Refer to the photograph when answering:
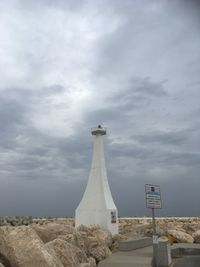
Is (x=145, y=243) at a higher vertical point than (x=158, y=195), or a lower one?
lower

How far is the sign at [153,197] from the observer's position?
10.2m

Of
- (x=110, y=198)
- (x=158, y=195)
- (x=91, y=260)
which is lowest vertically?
(x=91, y=260)

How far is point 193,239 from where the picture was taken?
56.1 ft

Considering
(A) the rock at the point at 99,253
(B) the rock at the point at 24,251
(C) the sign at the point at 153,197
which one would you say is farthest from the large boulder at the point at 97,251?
(B) the rock at the point at 24,251

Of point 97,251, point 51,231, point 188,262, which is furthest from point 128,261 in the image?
point 51,231

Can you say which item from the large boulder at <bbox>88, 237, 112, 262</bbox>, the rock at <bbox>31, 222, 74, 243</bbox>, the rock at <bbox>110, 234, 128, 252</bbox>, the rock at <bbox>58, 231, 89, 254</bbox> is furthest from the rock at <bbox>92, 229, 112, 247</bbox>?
the rock at <bbox>58, 231, 89, 254</bbox>

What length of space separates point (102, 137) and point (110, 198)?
3267 mm

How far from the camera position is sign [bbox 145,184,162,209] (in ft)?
33.6

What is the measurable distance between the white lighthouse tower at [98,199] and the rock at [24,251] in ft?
33.1

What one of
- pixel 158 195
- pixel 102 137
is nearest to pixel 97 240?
pixel 158 195

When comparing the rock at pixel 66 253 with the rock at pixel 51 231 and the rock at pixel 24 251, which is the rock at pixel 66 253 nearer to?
the rock at pixel 24 251

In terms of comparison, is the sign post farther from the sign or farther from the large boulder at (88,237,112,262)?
the large boulder at (88,237,112,262)

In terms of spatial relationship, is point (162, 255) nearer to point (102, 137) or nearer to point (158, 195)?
point (158, 195)

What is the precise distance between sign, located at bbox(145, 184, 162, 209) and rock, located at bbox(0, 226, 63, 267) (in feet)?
11.1
